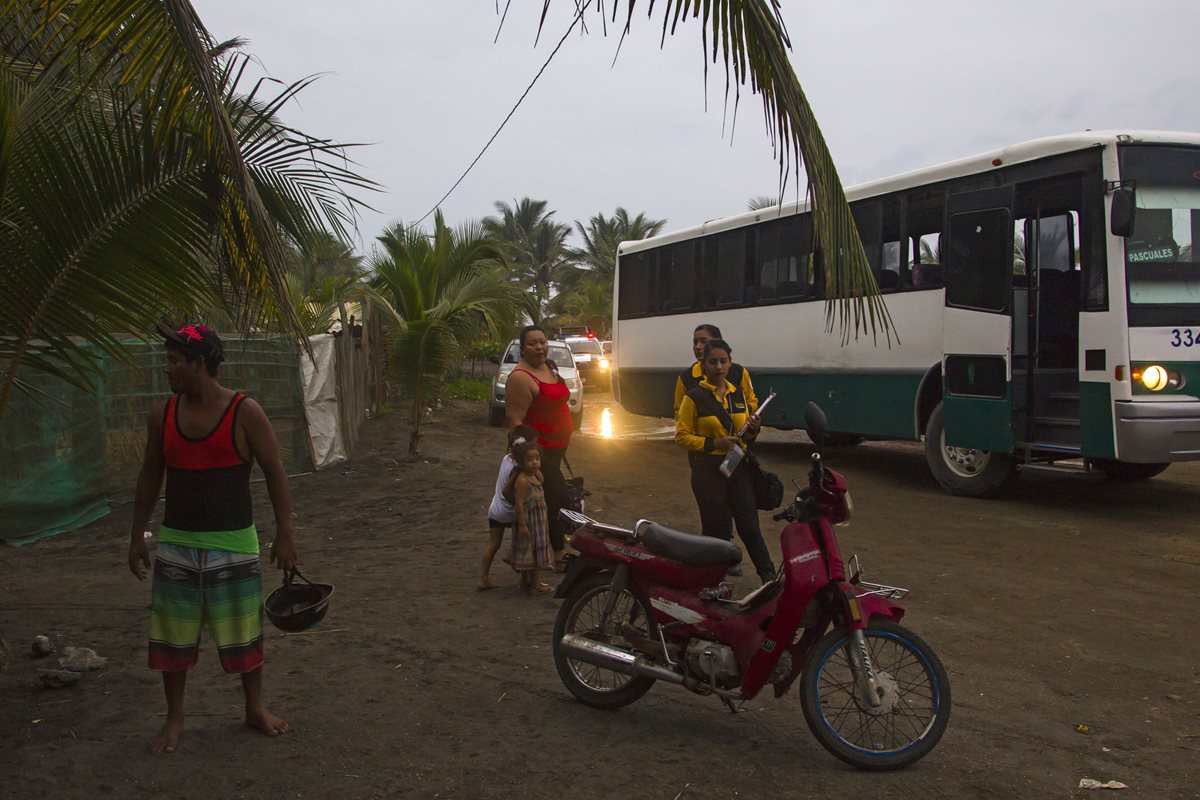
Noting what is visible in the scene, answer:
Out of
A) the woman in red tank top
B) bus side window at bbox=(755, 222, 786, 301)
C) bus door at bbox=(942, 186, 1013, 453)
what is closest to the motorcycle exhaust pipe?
the woman in red tank top

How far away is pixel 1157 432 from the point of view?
8.64 meters

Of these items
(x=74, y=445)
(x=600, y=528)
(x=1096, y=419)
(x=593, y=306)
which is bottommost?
(x=600, y=528)

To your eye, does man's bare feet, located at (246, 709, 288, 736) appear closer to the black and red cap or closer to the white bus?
the black and red cap

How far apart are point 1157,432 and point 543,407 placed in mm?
5203

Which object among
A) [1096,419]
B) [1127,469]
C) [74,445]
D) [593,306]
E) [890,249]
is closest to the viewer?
[1096,419]

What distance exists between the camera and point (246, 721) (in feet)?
14.8

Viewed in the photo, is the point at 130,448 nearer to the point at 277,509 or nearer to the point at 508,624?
the point at 508,624

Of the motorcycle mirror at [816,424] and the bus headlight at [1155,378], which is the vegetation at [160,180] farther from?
the bus headlight at [1155,378]

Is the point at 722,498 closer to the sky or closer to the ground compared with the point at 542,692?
closer to the sky

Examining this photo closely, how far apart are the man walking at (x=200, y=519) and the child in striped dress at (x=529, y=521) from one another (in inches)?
101

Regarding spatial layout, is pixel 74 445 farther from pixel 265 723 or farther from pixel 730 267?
pixel 730 267

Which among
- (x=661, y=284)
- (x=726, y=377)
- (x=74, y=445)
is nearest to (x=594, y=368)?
(x=661, y=284)

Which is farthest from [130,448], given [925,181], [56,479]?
[925,181]

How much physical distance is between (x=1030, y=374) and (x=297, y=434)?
8007mm
